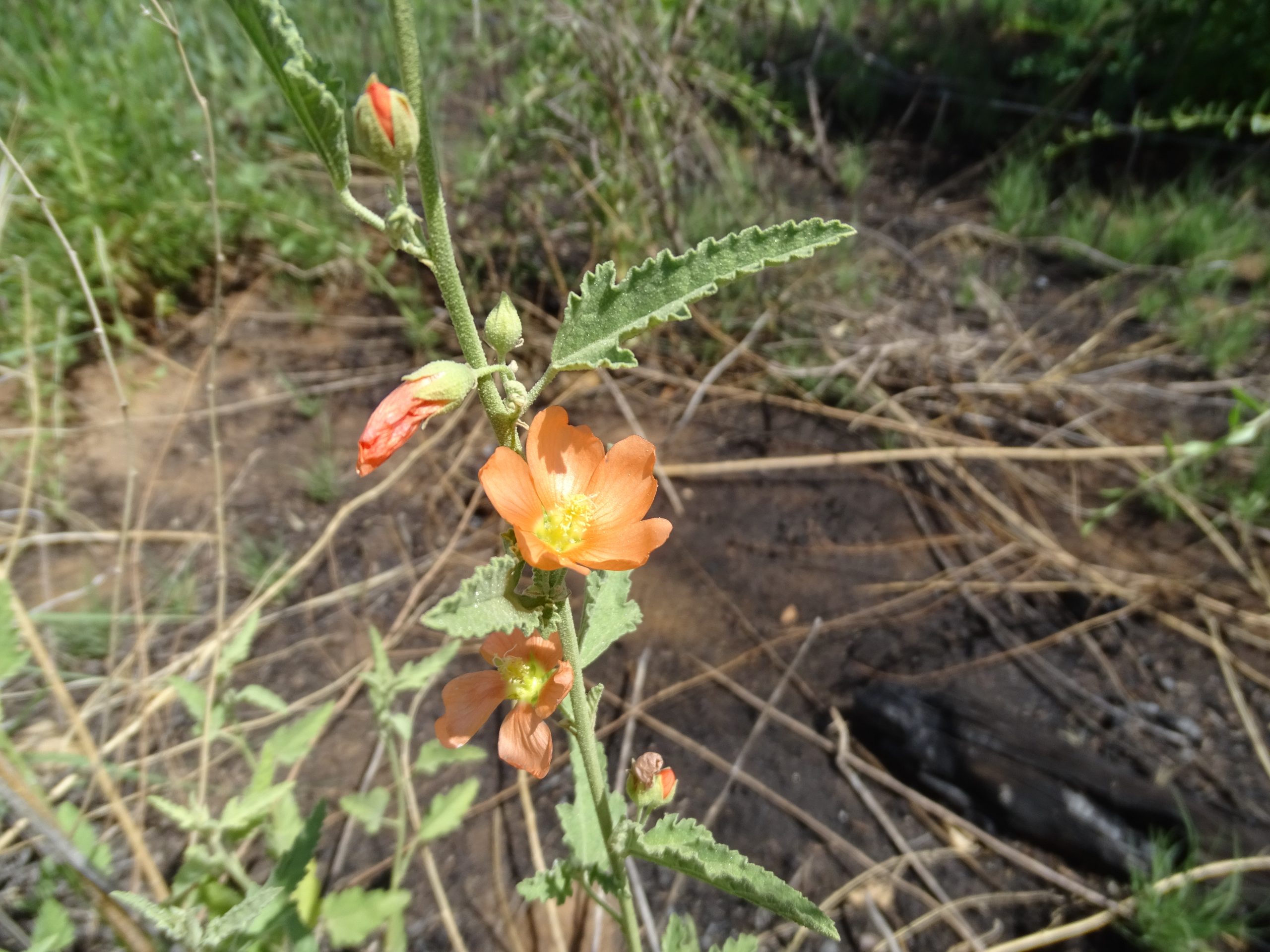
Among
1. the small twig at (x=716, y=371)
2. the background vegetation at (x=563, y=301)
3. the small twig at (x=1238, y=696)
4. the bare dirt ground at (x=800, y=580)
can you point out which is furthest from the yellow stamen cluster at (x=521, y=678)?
the small twig at (x=1238, y=696)

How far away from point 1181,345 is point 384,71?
334cm

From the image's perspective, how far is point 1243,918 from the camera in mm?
1412

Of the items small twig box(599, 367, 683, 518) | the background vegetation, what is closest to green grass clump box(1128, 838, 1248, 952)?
the background vegetation

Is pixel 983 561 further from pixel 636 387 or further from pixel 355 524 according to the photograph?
pixel 355 524

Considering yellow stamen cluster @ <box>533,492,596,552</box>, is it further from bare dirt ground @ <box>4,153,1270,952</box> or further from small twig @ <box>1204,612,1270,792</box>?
small twig @ <box>1204,612,1270,792</box>

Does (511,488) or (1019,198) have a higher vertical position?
(511,488)

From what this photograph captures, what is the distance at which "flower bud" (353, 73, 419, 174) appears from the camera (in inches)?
22.1

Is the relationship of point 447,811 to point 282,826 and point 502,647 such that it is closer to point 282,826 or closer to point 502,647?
point 282,826

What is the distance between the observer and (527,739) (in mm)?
802

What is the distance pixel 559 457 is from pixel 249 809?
81cm

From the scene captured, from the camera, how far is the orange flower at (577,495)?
71 cm

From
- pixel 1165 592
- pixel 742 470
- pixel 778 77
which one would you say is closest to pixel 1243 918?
pixel 1165 592

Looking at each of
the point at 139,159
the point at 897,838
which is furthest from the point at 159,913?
the point at 139,159

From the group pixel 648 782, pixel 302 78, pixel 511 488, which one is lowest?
pixel 648 782
